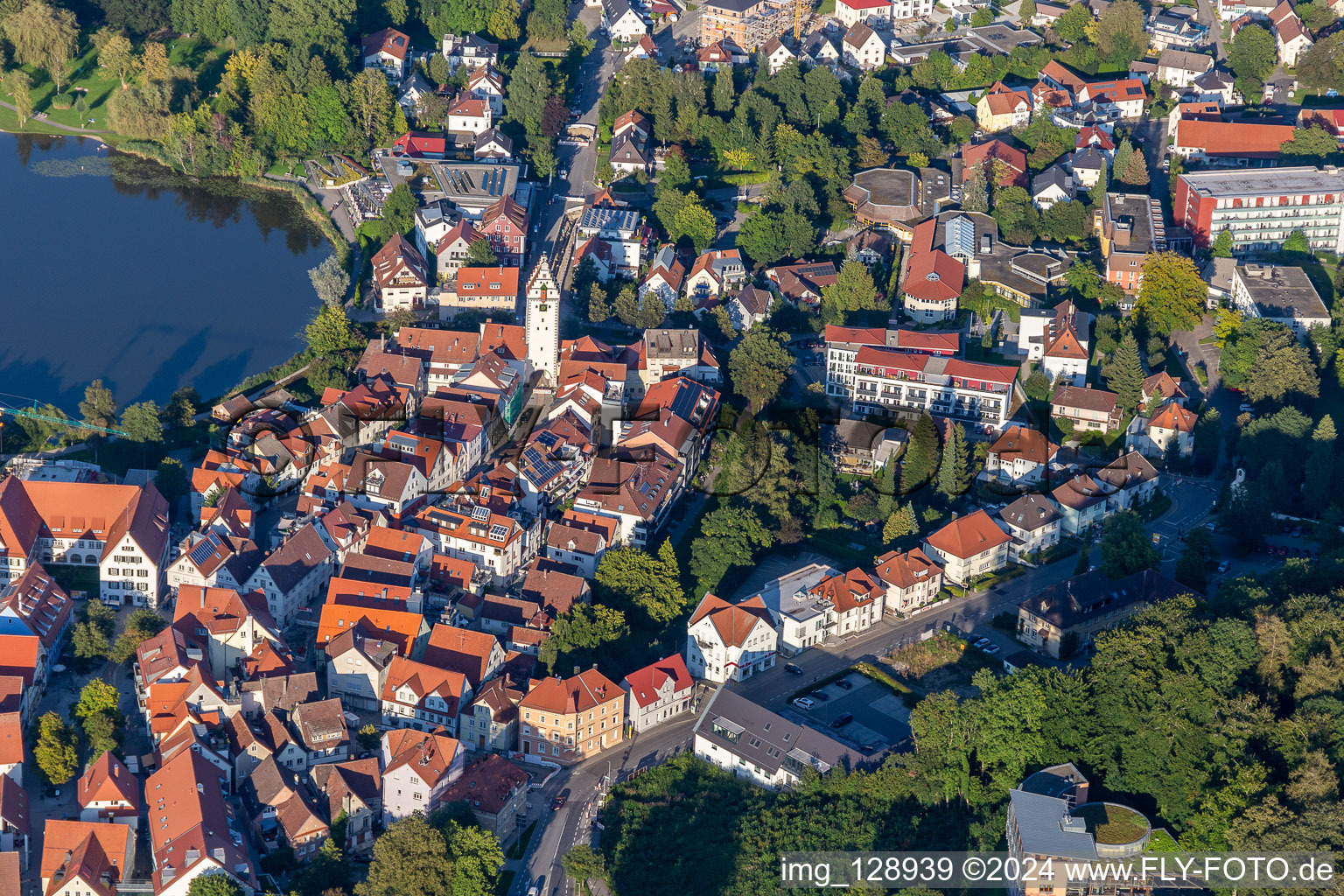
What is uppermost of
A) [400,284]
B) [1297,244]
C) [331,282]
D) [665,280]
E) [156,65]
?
[156,65]

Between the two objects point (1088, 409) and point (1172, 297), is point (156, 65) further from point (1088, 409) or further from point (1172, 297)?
point (1172, 297)

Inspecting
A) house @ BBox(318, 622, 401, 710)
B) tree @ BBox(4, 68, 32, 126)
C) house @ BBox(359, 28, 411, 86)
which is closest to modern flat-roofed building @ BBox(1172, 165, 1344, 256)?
house @ BBox(359, 28, 411, 86)

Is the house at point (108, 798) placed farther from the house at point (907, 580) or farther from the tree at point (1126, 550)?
the tree at point (1126, 550)

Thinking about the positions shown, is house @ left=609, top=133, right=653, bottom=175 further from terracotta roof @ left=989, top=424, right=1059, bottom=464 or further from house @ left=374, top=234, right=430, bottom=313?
terracotta roof @ left=989, top=424, right=1059, bottom=464

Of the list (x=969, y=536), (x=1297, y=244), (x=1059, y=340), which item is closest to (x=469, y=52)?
(x=1059, y=340)

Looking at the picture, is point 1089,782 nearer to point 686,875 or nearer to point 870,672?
point 870,672

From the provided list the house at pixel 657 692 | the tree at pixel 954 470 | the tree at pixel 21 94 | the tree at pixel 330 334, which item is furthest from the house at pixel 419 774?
the tree at pixel 21 94

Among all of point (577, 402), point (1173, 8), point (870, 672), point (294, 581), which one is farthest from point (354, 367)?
point (1173, 8)
